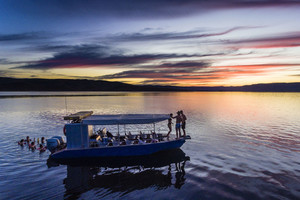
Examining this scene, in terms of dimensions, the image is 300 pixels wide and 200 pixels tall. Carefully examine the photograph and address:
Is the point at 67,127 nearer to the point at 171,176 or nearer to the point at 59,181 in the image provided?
the point at 59,181

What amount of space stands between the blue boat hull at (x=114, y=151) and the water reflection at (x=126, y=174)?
663 mm

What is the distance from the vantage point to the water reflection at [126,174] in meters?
14.4

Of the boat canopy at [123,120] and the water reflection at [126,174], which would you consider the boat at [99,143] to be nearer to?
the boat canopy at [123,120]

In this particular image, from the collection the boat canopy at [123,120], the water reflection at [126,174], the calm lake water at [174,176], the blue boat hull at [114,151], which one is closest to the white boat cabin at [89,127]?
the boat canopy at [123,120]

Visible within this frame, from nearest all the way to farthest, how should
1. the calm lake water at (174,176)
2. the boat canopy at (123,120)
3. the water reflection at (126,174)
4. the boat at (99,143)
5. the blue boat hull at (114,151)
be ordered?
1. the calm lake water at (174,176)
2. the water reflection at (126,174)
3. the blue boat hull at (114,151)
4. the boat at (99,143)
5. the boat canopy at (123,120)

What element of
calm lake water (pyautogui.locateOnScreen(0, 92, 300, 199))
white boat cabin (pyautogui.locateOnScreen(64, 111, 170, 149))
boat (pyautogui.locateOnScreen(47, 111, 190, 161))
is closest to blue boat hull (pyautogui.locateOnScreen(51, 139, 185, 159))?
boat (pyautogui.locateOnScreen(47, 111, 190, 161))

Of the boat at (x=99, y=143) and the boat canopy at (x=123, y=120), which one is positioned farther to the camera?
the boat canopy at (x=123, y=120)

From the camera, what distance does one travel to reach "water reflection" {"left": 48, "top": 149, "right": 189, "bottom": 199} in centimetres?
1435

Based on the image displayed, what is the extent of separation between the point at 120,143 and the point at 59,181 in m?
6.44

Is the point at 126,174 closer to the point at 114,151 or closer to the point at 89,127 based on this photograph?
the point at 114,151

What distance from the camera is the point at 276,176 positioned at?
15.7m

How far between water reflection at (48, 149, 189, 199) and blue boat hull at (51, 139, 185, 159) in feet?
2.18

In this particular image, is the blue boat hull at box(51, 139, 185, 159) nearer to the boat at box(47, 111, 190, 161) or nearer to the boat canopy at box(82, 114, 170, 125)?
the boat at box(47, 111, 190, 161)

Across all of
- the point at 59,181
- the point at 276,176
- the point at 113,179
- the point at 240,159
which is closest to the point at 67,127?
the point at 59,181
